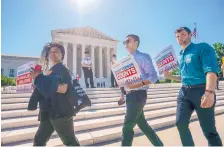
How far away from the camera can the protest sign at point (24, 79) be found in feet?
8.27

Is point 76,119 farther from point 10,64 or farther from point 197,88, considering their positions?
A: point 10,64

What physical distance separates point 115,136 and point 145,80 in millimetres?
2264

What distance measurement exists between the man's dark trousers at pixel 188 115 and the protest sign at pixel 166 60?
34.3 inches

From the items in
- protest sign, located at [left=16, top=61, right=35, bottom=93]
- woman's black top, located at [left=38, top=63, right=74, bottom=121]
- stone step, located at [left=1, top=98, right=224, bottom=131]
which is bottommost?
stone step, located at [left=1, top=98, right=224, bottom=131]

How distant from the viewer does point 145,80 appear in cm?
272

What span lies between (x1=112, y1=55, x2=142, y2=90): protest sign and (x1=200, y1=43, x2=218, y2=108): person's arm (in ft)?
2.83

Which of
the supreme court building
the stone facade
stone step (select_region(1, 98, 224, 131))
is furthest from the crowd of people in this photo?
the stone facade

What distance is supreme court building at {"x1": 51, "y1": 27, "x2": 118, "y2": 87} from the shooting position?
40.1 metres

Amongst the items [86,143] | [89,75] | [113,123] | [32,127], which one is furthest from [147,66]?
[89,75]

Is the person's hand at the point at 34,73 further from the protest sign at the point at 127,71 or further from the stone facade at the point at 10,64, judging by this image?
the stone facade at the point at 10,64

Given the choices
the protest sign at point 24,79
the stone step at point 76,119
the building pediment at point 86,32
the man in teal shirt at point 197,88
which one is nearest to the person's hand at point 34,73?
the protest sign at point 24,79

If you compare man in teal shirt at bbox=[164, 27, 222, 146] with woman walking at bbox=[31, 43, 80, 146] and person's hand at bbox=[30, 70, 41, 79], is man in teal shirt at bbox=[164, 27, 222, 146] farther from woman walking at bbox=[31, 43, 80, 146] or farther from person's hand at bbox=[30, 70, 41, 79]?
person's hand at bbox=[30, 70, 41, 79]

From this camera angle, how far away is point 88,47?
43.4 metres

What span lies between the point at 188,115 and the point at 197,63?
66cm
